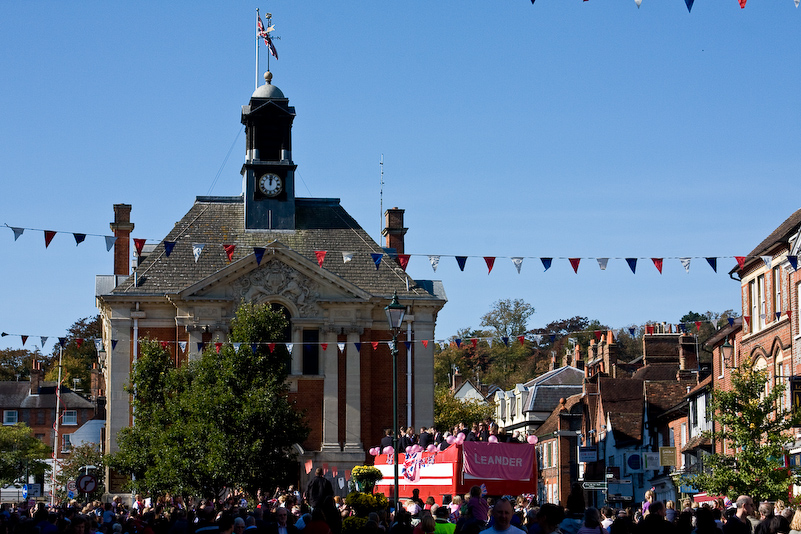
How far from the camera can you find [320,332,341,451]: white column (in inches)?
2003

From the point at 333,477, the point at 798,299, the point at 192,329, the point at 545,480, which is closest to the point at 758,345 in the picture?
the point at 798,299

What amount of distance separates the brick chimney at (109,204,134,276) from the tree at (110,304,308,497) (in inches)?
614

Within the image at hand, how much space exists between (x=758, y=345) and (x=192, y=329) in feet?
74.8

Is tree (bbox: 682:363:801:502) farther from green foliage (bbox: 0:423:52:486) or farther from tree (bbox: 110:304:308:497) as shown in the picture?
green foliage (bbox: 0:423:52:486)

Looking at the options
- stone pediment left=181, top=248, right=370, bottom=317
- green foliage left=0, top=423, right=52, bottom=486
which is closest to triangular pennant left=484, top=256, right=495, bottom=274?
stone pediment left=181, top=248, right=370, bottom=317

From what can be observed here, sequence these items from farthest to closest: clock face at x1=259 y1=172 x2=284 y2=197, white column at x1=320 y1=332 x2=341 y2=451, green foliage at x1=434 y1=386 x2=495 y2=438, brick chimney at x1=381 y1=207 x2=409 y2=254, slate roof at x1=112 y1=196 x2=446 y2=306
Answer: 1. green foliage at x1=434 y1=386 x2=495 y2=438
2. brick chimney at x1=381 y1=207 x2=409 y2=254
3. clock face at x1=259 y1=172 x2=284 y2=197
4. slate roof at x1=112 y1=196 x2=446 y2=306
5. white column at x1=320 y1=332 x2=341 y2=451

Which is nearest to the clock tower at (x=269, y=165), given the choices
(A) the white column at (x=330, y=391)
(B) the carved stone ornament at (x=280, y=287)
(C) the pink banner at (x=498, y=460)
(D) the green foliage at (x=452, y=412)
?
(B) the carved stone ornament at (x=280, y=287)

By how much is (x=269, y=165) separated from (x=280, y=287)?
21.5 ft

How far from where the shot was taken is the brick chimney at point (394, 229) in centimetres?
6181

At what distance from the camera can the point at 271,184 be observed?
5509 cm

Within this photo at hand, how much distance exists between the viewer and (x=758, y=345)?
130ft

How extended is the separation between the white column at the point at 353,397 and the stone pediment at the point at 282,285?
1.97 m

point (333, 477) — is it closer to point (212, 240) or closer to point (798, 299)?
point (212, 240)

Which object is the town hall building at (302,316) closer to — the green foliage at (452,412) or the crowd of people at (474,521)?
the green foliage at (452,412)
